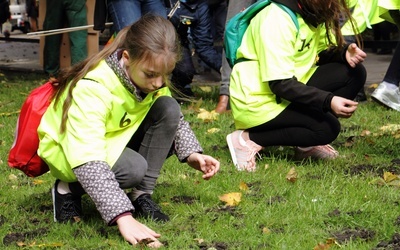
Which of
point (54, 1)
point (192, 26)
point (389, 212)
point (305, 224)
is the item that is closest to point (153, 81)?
point (305, 224)

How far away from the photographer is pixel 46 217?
4.11 meters

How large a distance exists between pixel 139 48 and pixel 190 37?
474cm

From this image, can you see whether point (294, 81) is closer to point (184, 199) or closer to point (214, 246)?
point (184, 199)

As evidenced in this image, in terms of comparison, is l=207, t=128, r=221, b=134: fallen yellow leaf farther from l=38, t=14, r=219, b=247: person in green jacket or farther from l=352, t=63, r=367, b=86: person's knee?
l=38, t=14, r=219, b=247: person in green jacket

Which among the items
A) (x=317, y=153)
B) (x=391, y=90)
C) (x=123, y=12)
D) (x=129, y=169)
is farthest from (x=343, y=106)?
(x=391, y=90)

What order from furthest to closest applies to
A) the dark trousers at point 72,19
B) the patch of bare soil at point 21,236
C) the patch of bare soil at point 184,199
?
the dark trousers at point 72,19 < the patch of bare soil at point 184,199 < the patch of bare soil at point 21,236

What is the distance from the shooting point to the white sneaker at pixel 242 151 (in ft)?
16.4

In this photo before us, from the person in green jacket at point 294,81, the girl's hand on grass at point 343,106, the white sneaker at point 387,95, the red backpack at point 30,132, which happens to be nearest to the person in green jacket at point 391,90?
the white sneaker at point 387,95

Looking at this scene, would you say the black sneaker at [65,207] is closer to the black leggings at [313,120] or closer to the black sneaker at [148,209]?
the black sneaker at [148,209]

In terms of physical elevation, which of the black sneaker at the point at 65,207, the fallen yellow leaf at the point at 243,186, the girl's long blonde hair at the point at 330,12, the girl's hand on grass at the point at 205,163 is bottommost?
the fallen yellow leaf at the point at 243,186

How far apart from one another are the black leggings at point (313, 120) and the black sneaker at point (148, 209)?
1224 mm

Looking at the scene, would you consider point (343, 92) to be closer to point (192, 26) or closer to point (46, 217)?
point (46, 217)

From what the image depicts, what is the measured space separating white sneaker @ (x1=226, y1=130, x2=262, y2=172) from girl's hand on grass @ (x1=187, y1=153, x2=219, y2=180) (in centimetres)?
94

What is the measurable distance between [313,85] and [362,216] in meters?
1.42
